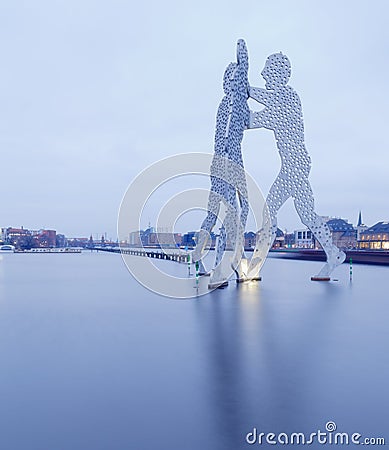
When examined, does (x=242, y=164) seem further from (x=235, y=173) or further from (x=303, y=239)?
(x=303, y=239)

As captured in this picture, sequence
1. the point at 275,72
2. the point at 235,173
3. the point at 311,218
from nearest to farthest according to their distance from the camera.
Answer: the point at 235,173 → the point at 275,72 → the point at 311,218

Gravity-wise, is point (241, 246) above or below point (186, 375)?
above

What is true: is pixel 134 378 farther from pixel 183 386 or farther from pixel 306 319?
pixel 306 319

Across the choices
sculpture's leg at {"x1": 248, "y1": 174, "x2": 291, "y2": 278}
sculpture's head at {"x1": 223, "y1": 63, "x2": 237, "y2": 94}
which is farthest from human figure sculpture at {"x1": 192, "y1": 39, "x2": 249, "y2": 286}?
sculpture's leg at {"x1": 248, "y1": 174, "x2": 291, "y2": 278}

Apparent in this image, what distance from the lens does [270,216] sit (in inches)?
469

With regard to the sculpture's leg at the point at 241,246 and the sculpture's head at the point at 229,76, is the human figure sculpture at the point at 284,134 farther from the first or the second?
the sculpture's head at the point at 229,76

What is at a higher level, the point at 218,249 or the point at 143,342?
the point at 218,249

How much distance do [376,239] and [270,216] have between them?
53884 millimetres

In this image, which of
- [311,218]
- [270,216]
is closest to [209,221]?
[270,216]

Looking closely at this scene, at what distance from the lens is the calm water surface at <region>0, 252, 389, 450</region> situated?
2.97 meters

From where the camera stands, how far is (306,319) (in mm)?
6855

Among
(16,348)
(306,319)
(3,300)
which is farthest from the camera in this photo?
(3,300)

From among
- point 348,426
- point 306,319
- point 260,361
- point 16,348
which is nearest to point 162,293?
point 306,319

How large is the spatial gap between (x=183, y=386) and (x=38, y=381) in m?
1.43
